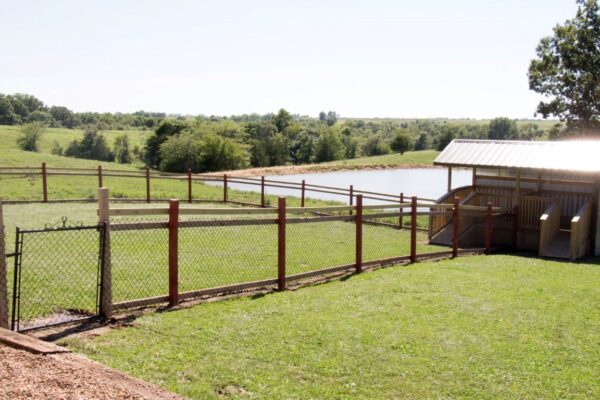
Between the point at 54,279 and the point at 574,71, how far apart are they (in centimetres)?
3648

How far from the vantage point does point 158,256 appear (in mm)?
12016

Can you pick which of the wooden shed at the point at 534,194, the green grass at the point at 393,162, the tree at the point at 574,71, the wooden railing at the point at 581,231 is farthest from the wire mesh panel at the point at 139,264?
the green grass at the point at 393,162

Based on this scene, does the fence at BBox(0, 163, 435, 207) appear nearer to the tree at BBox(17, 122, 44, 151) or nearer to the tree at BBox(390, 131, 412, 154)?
the tree at BBox(17, 122, 44, 151)

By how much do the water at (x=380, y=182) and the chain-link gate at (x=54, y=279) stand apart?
23.7 metres

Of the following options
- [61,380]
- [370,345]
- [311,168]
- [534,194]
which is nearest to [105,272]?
[61,380]

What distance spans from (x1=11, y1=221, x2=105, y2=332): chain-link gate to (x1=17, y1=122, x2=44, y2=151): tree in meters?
78.1

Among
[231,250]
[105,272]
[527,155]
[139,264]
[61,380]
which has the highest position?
[527,155]

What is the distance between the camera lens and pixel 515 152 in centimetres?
1888

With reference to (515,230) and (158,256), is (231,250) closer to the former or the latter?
(158,256)

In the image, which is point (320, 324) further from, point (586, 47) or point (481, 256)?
point (586, 47)

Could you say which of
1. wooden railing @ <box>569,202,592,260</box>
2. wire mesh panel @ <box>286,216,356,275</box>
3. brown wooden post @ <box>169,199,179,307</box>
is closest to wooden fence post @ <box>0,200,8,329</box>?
brown wooden post @ <box>169,199,179,307</box>

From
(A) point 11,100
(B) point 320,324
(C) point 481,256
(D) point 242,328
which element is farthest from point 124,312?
(A) point 11,100

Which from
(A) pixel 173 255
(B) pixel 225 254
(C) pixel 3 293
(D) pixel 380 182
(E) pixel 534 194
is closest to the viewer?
(C) pixel 3 293

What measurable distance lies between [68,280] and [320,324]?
4.29 m
